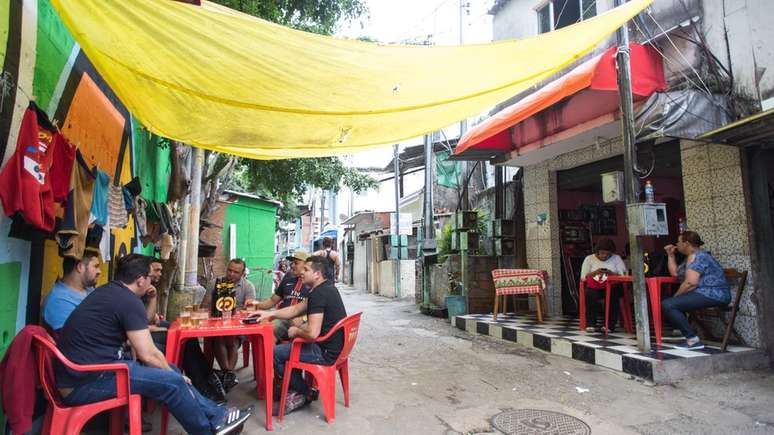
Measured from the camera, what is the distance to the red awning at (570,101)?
5457mm

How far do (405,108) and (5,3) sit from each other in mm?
2984

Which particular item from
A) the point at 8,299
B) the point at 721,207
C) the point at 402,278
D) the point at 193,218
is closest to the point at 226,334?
the point at 8,299

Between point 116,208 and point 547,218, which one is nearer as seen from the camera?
point 116,208

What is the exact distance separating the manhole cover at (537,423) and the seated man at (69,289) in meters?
3.34

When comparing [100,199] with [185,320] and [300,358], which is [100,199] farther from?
[300,358]

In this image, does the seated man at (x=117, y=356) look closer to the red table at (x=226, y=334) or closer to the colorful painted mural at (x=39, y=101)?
the red table at (x=226, y=334)

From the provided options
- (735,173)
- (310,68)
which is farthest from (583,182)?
(310,68)

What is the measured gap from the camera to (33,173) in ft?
9.46

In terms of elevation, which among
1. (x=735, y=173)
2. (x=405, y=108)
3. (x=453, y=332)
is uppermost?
(x=405, y=108)

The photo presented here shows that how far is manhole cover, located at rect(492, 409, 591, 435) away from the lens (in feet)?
11.4

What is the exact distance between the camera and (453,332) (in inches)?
318

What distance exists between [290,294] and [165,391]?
2.73 m

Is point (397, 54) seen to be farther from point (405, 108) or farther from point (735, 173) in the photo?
point (735, 173)

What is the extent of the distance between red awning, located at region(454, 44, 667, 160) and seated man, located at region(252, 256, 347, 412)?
376 centimetres
